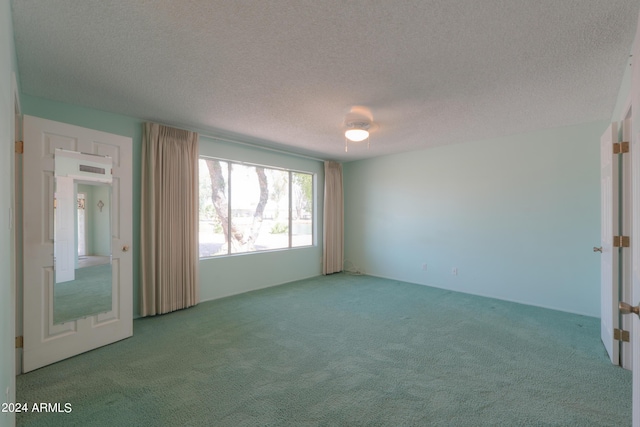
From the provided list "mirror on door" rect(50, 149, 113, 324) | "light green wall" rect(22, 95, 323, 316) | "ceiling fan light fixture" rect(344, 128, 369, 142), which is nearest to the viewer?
"mirror on door" rect(50, 149, 113, 324)

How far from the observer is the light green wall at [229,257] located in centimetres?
319

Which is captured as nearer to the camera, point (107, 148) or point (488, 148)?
point (107, 148)

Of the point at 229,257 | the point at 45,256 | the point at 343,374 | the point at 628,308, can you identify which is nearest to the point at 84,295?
the point at 45,256

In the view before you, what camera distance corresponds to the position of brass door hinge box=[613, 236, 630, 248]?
2.44 metres

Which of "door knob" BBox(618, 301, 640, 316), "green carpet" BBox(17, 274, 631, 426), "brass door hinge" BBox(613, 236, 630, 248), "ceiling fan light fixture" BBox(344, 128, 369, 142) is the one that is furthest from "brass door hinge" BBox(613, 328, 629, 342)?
"ceiling fan light fixture" BBox(344, 128, 369, 142)

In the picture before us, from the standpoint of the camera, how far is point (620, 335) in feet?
8.13

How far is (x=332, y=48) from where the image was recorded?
2.08 meters

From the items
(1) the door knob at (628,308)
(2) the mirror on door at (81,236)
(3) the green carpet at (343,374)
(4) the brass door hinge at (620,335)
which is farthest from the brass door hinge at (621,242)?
(2) the mirror on door at (81,236)

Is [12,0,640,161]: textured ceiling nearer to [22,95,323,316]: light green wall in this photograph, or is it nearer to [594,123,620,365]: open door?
[22,95,323,316]: light green wall

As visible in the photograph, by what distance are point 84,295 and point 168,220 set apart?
1265 mm

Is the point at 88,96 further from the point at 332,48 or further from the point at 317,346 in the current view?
the point at 317,346

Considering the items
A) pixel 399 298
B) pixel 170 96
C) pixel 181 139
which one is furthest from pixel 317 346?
pixel 181 139

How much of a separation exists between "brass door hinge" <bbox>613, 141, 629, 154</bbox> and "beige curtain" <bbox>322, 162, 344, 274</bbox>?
4347 mm

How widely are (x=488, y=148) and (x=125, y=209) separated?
499 centimetres
